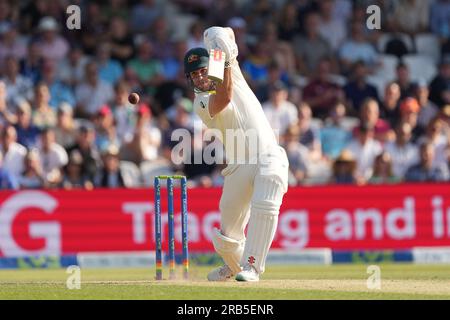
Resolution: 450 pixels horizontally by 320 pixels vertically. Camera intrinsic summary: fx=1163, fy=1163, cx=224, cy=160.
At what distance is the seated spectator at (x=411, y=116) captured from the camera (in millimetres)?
17150

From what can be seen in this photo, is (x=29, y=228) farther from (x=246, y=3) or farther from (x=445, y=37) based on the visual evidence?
(x=445, y=37)

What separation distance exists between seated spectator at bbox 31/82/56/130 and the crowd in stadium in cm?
2

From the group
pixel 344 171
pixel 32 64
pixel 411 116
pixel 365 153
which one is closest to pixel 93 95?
pixel 32 64

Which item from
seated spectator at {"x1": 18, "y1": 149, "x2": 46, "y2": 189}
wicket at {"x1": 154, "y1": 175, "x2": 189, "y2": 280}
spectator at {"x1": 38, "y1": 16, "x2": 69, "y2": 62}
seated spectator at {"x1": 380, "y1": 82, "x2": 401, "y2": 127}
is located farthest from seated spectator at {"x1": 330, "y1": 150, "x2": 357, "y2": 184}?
wicket at {"x1": 154, "y1": 175, "x2": 189, "y2": 280}

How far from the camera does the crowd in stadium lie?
16.1 metres

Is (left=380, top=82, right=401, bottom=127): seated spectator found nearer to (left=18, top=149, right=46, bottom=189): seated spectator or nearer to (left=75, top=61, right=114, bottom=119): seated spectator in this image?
(left=75, top=61, right=114, bottom=119): seated spectator

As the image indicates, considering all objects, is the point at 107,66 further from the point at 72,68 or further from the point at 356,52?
the point at 356,52

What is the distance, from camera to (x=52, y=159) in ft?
52.1

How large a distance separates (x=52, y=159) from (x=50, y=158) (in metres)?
0.03

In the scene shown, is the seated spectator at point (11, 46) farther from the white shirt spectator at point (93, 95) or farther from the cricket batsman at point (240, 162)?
the cricket batsman at point (240, 162)

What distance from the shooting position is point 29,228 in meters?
15.1
